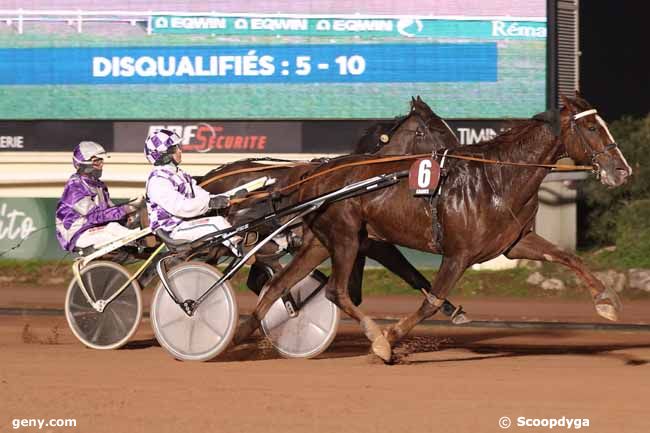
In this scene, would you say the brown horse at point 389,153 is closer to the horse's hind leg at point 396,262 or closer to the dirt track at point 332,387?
the horse's hind leg at point 396,262

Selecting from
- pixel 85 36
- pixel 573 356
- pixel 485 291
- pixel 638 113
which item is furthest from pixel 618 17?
pixel 573 356

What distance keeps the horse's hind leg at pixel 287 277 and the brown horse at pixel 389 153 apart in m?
0.34

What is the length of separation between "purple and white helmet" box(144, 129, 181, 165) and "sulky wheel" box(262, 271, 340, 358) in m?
1.35

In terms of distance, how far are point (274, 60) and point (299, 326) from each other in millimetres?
5770

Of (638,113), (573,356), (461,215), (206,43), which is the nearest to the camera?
(461,215)

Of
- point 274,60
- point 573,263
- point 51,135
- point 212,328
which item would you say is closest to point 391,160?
point 573,263

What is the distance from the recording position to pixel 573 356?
8.64 m

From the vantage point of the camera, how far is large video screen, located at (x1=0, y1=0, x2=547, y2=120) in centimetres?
1351

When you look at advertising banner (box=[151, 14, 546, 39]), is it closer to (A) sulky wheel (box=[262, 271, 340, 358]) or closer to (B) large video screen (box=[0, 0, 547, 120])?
(B) large video screen (box=[0, 0, 547, 120])

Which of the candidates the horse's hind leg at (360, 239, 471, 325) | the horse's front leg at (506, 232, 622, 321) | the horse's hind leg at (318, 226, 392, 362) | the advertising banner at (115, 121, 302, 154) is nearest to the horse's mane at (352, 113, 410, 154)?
the horse's hind leg at (360, 239, 471, 325)

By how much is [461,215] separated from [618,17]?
35.7ft

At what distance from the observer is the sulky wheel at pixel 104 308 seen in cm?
866

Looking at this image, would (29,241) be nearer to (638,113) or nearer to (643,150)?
(643,150)

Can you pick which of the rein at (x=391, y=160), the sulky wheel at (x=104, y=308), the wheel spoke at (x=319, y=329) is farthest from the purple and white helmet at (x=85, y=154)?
the wheel spoke at (x=319, y=329)
